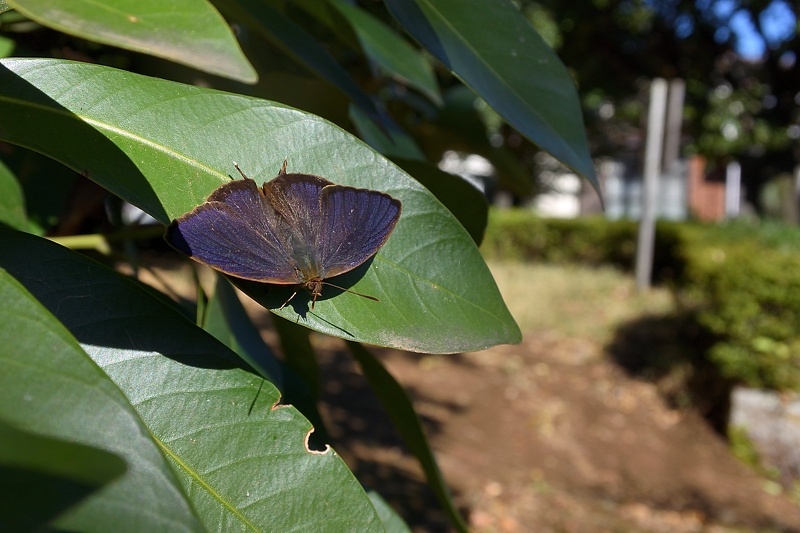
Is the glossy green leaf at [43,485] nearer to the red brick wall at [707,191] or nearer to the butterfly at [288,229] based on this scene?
the butterfly at [288,229]

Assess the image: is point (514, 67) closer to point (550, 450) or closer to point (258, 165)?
point (258, 165)

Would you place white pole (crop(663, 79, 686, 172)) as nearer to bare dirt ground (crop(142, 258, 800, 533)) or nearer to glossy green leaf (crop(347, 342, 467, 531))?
bare dirt ground (crop(142, 258, 800, 533))

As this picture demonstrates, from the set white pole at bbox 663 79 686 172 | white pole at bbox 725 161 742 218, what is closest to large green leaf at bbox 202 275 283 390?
white pole at bbox 663 79 686 172

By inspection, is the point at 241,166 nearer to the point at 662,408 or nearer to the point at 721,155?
the point at 662,408

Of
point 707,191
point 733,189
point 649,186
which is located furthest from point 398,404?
point 707,191

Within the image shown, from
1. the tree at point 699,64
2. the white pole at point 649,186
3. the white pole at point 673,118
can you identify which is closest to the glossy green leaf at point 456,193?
the white pole at point 649,186

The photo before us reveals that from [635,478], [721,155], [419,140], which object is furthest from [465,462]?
[721,155]
